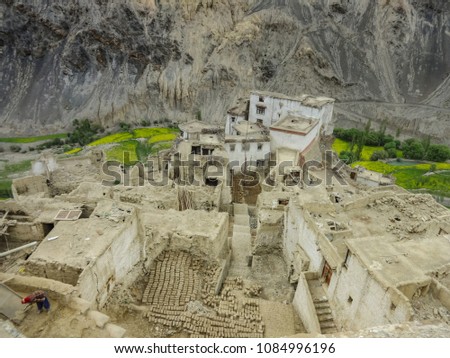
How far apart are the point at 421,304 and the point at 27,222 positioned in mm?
13467

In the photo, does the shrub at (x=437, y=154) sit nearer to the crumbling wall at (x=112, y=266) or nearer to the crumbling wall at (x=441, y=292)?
the crumbling wall at (x=441, y=292)

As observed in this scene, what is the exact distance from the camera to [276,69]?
65.1 m

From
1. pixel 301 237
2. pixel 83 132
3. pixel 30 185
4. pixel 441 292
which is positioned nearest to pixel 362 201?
pixel 301 237

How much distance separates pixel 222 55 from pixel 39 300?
60971mm

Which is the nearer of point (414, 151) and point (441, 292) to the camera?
point (441, 292)

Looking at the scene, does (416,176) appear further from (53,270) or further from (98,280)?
(53,270)

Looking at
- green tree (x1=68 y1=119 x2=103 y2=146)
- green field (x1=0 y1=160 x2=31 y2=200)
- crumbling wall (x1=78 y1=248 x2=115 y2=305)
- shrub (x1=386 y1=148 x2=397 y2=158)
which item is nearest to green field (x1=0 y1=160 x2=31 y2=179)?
green field (x1=0 y1=160 x2=31 y2=200)

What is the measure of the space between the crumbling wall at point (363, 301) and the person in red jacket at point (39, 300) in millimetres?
8684

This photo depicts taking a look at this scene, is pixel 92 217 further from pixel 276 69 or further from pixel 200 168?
pixel 276 69

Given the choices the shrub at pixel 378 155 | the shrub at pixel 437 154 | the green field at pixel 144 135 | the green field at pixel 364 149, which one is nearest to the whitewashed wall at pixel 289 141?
the shrub at pixel 378 155

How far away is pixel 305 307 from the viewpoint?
13133 mm

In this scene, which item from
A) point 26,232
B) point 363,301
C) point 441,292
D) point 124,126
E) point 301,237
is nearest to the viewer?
point 441,292

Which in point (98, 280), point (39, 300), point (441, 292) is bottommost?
point (98, 280)

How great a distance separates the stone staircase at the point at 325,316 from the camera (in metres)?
12.4
